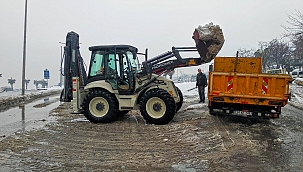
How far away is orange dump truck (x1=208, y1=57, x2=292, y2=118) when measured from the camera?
331 inches

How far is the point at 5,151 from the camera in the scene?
6344mm

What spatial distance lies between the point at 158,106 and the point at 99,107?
198cm

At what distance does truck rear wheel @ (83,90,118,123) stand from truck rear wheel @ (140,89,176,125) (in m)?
1.08

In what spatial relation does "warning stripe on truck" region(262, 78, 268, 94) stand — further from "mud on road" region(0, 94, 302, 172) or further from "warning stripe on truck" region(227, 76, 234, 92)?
"mud on road" region(0, 94, 302, 172)

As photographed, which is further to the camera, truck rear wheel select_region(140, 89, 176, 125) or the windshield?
the windshield

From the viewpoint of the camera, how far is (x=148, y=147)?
6.62 m

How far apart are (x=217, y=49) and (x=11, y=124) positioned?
7.05 metres

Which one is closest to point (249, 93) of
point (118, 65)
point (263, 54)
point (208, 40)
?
point (208, 40)

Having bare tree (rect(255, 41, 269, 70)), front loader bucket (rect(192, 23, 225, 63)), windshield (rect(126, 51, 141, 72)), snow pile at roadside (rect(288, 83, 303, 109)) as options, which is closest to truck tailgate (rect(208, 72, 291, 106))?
front loader bucket (rect(192, 23, 225, 63))

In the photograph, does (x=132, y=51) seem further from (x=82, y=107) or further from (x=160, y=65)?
(x=82, y=107)

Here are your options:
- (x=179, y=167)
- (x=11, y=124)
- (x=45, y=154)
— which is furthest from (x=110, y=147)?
(x=11, y=124)

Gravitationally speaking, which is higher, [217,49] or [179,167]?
[217,49]

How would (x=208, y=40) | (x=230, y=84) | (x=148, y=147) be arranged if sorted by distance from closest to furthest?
(x=148, y=147) < (x=230, y=84) < (x=208, y=40)

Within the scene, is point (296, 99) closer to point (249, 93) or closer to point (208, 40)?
point (249, 93)
